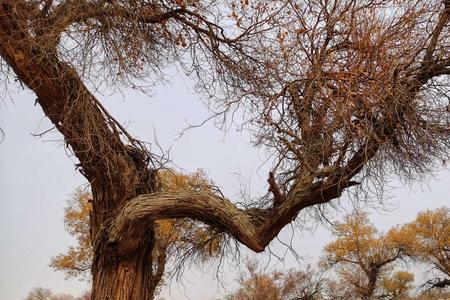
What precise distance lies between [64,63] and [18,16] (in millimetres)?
618

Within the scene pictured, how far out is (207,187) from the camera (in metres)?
5.77

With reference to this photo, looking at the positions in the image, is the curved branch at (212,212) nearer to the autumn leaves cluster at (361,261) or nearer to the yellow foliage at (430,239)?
the autumn leaves cluster at (361,261)

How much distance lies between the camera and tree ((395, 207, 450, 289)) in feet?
116

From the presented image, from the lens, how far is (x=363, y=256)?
33.8 metres

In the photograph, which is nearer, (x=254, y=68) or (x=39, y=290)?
(x=254, y=68)

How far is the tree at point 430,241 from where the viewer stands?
35312 millimetres

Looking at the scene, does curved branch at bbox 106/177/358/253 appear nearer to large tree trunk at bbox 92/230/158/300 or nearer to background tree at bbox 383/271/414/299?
large tree trunk at bbox 92/230/158/300

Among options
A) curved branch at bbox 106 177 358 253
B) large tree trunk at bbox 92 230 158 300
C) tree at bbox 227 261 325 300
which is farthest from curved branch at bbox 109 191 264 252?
tree at bbox 227 261 325 300

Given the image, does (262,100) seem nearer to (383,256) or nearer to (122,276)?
(122,276)

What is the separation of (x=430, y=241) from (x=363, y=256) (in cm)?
615

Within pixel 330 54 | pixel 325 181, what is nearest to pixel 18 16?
pixel 330 54

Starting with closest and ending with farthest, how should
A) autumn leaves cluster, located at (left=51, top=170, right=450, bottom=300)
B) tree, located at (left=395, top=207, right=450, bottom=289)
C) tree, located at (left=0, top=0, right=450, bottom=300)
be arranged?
tree, located at (left=0, top=0, right=450, bottom=300) → autumn leaves cluster, located at (left=51, top=170, right=450, bottom=300) → tree, located at (left=395, top=207, right=450, bottom=289)

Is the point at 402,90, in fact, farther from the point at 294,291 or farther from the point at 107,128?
the point at 294,291

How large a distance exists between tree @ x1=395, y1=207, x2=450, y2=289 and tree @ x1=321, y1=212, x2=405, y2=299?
931 mm
